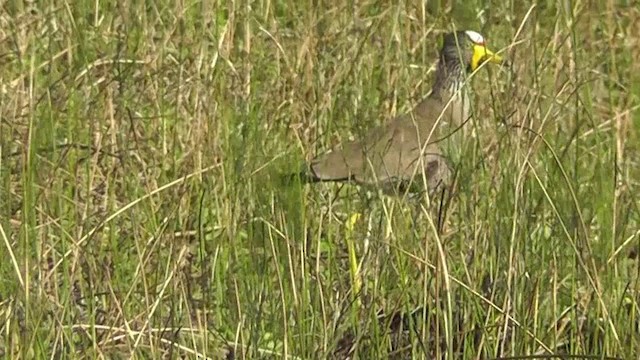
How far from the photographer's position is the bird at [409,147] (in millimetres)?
3510

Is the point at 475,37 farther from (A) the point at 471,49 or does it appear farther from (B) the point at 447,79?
(B) the point at 447,79

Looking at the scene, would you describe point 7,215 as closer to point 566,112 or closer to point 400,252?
point 400,252

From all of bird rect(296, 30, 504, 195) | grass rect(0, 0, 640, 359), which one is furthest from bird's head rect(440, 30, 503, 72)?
grass rect(0, 0, 640, 359)

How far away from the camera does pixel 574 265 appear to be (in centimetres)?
291

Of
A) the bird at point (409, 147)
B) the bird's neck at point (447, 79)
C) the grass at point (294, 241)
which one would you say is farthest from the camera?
the bird's neck at point (447, 79)

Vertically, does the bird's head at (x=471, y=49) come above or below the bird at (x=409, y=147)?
above

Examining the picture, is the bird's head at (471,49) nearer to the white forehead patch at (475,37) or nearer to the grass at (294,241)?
the white forehead patch at (475,37)

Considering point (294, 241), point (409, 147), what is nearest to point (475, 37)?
point (409, 147)

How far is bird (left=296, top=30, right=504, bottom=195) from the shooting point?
351cm

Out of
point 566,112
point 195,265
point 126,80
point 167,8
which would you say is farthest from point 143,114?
point 566,112

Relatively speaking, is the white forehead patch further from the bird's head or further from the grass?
the grass

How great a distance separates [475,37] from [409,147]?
0.40m

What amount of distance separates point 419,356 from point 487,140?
4.02 ft

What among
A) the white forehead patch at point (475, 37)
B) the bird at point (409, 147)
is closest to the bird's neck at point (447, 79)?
the bird at point (409, 147)
